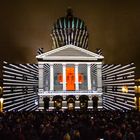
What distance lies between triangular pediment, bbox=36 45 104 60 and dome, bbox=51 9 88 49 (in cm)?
2304

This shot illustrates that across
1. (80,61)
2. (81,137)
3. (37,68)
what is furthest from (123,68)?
(81,137)

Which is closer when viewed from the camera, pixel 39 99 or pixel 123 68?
pixel 39 99

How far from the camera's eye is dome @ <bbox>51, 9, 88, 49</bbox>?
105 metres

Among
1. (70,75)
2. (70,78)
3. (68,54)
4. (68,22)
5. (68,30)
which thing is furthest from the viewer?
(68,22)

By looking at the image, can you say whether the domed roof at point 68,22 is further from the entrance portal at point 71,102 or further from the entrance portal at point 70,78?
the entrance portal at point 71,102

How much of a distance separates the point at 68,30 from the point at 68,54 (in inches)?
967

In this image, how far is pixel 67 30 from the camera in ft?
344

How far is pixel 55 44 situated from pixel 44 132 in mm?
89623

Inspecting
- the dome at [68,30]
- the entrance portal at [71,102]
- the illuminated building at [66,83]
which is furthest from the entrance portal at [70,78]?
the dome at [68,30]

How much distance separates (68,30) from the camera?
344 ft

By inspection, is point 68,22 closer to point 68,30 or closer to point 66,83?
point 68,30

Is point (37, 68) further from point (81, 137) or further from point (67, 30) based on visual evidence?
point (81, 137)

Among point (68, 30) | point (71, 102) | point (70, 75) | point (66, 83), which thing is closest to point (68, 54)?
point (70, 75)

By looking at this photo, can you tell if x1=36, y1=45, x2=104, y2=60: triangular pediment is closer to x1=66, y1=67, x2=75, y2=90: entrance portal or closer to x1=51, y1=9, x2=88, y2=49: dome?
x1=66, y1=67, x2=75, y2=90: entrance portal
